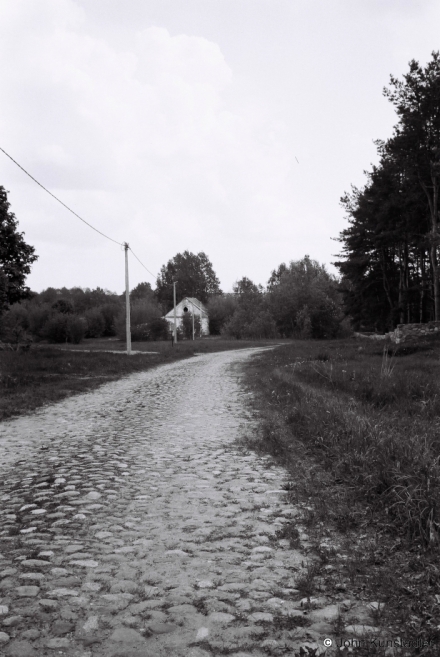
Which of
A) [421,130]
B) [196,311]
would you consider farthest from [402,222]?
A: [196,311]

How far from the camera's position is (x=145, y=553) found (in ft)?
11.1

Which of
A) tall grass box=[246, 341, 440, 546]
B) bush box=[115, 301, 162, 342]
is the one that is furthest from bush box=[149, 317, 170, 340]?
tall grass box=[246, 341, 440, 546]

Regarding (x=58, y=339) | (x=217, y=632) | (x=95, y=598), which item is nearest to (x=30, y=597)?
(x=95, y=598)

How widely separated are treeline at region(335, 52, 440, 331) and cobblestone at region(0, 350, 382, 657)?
25135 mm

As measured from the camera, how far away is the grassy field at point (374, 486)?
111 inches

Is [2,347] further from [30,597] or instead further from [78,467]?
[30,597]

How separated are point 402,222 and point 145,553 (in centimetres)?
3537

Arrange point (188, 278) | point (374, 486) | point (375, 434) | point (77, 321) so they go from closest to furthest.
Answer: point (374, 486)
point (375, 434)
point (77, 321)
point (188, 278)

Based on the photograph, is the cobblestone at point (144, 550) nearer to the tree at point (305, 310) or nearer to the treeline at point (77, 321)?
the treeline at point (77, 321)

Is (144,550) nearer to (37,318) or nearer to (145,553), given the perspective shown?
(145,553)

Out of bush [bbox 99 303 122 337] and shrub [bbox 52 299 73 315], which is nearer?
shrub [bbox 52 299 73 315]

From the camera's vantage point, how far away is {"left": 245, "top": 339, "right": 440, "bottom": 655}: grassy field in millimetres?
2809

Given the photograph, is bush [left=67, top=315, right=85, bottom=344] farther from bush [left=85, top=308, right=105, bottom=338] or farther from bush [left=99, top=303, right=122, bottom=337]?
bush [left=99, top=303, right=122, bottom=337]

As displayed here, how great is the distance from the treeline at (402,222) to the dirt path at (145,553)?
83.0 ft
